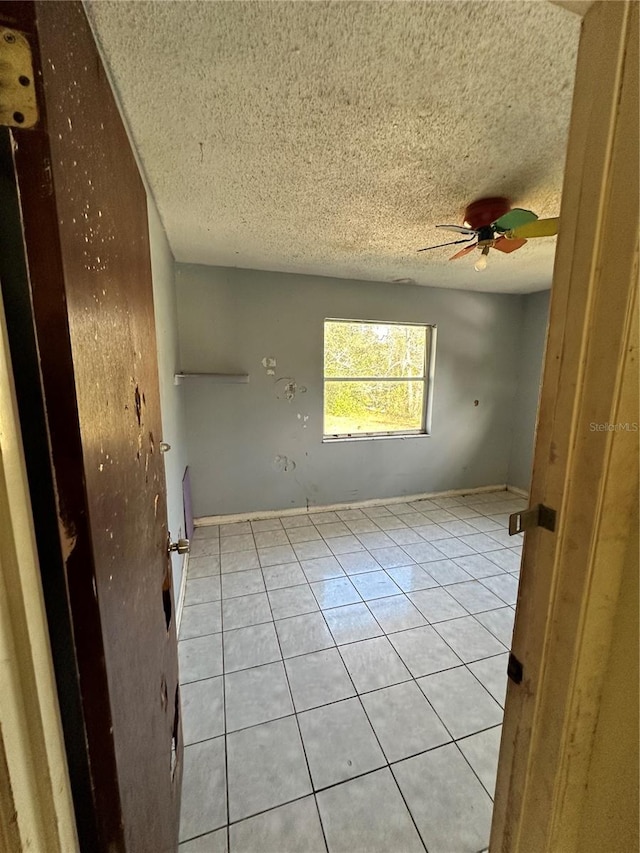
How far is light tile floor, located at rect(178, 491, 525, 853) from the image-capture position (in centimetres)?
111

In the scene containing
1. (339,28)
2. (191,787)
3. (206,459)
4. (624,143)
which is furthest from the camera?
(206,459)

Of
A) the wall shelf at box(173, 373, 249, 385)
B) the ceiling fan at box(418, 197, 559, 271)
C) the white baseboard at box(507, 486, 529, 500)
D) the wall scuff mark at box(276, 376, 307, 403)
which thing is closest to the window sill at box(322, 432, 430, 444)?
the wall scuff mark at box(276, 376, 307, 403)

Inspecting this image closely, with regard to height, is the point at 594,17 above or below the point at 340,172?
below

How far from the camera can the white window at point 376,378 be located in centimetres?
335

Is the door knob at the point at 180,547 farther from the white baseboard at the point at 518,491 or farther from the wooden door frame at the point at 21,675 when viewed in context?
the white baseboard at the point at 518,491

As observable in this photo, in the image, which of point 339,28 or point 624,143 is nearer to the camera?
point 624,143

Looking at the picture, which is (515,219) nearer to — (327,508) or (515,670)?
(515,670)

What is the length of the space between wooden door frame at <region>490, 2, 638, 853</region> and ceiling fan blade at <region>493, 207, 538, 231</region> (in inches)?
38.7

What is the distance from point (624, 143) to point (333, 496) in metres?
3.25

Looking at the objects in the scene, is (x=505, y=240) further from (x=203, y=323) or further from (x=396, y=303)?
(x=203, y=323)

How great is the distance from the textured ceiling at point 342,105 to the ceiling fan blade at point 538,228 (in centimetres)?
21

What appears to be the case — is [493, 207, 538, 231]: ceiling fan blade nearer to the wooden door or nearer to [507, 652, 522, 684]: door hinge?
the wooden door

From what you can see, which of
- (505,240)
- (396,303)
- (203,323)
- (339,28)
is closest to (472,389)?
(396,303)

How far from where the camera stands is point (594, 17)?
1.80ft
